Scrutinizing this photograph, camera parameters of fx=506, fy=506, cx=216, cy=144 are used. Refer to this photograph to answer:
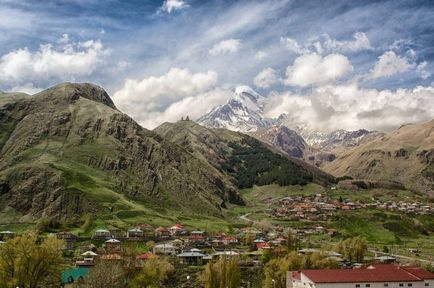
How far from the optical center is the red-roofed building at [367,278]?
89438 millimetres

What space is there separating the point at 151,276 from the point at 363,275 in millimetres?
40755

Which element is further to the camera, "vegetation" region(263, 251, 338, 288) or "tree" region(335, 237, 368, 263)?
"tree" region(335, 237, 368, 263)

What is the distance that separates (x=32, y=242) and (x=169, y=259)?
58.5m

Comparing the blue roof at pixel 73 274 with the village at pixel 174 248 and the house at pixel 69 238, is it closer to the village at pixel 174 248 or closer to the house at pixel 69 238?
the village at pixel 174 248

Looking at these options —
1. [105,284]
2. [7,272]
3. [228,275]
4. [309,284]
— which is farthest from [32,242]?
[309,284]

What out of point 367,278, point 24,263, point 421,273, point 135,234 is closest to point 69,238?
point 135,234

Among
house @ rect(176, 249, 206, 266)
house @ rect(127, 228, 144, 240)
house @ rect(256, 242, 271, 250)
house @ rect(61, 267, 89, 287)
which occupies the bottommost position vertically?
house @ rect(61, 267, 89, 287)

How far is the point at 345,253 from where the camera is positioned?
154 meters

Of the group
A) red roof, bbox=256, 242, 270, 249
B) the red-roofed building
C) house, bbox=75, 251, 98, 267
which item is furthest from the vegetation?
red roof, bbox=256, 242, 270, 249

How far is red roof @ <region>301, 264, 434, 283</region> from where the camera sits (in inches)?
3541

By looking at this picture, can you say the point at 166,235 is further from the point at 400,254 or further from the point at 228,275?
the point at 228,275

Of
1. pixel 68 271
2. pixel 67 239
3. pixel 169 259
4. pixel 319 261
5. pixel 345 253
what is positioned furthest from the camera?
pixel 67 239

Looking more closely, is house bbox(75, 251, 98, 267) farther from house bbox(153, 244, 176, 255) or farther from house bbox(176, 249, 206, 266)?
house bbox(153, 244, 176, 255)

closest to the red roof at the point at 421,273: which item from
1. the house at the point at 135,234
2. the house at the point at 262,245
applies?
the house at the point at 262,245
